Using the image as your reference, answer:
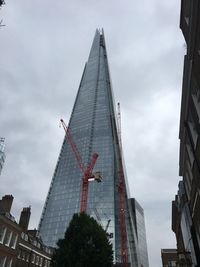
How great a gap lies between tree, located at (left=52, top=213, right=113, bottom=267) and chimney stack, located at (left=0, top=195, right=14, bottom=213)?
11.2 metres

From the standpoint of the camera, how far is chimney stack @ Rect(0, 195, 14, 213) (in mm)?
54600

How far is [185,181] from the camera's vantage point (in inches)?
1334

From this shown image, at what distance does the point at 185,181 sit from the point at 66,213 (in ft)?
541

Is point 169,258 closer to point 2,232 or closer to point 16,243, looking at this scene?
point 16,243

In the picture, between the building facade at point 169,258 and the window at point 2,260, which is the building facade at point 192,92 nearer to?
the window at point 2,260

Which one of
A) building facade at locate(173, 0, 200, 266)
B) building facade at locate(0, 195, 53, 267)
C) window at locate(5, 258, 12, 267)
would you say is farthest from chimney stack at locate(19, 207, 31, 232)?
building facade at locate(173, 0, 200, 266)

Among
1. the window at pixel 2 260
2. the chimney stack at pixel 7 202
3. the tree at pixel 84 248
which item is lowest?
the window at pixel 2 260

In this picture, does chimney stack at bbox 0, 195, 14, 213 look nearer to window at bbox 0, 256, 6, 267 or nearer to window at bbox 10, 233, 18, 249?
window at bbox 10, 233, 18, 249

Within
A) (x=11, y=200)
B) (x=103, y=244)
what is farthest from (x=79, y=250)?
(x=11, y=200)

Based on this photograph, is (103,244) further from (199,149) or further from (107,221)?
(107,221)

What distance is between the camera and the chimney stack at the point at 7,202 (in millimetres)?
54600

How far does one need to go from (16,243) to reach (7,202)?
723cm

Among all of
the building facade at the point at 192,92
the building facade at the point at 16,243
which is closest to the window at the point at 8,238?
the building facade at the point at 16,243

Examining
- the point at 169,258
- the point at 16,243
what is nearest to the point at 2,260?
the point at 16,243
